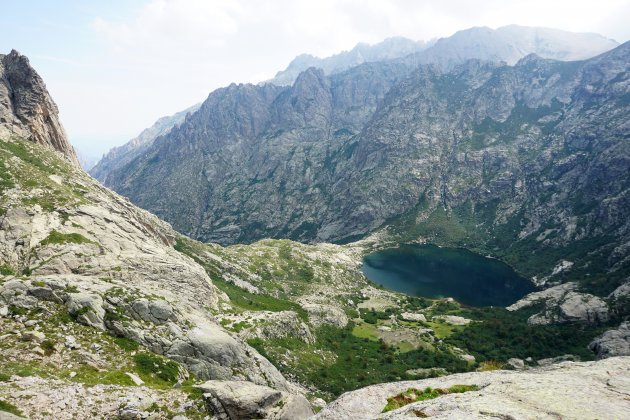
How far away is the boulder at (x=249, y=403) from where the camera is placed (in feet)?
86.0

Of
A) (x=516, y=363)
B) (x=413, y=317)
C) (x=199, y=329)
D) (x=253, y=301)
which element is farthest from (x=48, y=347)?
(x=413, y=317)

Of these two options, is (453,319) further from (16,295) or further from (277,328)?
(16,295)

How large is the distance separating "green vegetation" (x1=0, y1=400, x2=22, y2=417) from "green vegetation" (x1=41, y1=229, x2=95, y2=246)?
122ft

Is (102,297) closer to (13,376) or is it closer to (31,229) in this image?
(13,376)

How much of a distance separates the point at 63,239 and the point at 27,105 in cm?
7577

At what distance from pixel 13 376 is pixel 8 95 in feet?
362

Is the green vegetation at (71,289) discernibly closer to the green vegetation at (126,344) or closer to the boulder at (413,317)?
the green vegetation at (126,344)

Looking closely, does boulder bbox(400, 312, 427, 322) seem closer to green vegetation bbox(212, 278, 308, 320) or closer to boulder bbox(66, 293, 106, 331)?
green vegetation bbox(212, 278, 308, 320)

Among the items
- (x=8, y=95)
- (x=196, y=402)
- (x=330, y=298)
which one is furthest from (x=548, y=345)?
Result: (x=8, y=95)

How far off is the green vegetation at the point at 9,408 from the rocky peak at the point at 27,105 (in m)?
99.2

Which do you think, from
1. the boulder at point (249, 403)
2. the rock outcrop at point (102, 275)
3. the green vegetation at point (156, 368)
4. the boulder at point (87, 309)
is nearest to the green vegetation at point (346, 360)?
the rock outcrop at point (102, 275)

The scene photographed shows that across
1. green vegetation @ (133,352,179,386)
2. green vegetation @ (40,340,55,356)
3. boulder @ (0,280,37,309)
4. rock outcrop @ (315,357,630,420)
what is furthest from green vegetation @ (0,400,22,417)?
rock outcrop @ (315,357,630,420)

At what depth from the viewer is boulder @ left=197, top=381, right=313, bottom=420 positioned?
86.0 ft

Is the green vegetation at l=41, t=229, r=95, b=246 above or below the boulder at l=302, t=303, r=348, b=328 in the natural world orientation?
above
